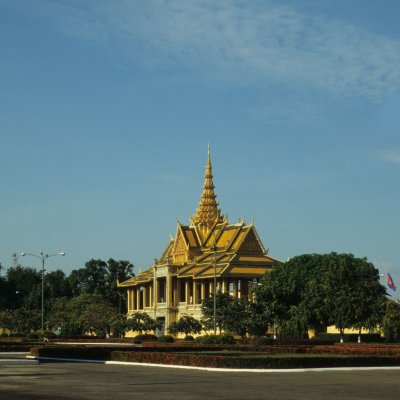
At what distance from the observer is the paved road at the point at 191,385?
75.8 ft

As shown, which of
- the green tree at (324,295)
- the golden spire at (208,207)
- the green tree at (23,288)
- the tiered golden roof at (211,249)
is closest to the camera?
the green tree at (324,295)

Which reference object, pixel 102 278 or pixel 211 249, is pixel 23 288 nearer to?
pixel 102 278

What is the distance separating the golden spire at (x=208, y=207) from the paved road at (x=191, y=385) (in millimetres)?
93846

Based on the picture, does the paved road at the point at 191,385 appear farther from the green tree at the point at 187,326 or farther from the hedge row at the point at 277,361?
the green tree at the point at 187,326

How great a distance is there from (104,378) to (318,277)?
57.7 metres

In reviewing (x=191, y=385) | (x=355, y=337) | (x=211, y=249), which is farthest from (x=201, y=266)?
(x=191, y=385)

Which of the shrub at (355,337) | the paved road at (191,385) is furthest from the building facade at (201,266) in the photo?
the paved road at (191,385)

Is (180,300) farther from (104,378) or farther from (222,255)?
(104,378)

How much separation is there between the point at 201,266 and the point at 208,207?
2081cm

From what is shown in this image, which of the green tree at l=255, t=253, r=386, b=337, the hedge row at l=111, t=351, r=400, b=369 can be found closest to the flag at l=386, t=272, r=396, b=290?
the green tree at l=255, t=253, r=386, b=337

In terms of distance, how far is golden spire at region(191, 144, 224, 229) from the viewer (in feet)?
425

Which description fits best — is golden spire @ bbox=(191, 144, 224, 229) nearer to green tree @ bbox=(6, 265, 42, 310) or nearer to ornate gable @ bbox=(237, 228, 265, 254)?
ornate gable @ bbox=(237, 228, 265, 254)

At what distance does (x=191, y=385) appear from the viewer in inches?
1063

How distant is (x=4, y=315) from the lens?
121000 millimetres
